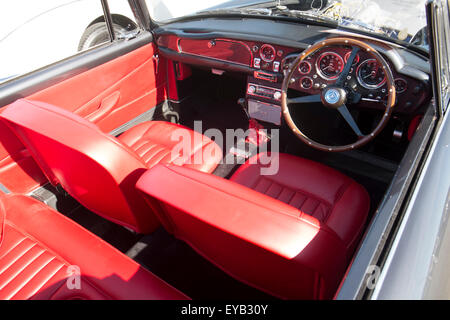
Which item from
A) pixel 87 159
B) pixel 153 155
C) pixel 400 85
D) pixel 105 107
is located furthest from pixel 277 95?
pixel 87 159

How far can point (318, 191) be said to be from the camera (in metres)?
1.78

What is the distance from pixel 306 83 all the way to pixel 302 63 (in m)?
0.14

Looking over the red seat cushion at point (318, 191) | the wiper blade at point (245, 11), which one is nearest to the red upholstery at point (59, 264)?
the red seat cushion at point (318, 191)

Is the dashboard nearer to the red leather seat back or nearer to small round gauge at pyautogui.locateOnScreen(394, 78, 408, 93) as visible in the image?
small round gauge at pyautogui.locateOnScreen(394, 78, 408, 93)

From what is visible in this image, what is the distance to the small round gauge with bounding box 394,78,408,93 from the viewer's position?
1.76 metres

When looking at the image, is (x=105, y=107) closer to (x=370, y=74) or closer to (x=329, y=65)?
(x=329, y=65)

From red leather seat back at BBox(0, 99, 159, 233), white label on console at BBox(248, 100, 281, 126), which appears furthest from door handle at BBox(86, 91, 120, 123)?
white label on console at BBox(248, 100, 281, 126)

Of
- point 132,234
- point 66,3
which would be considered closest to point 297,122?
point 132,234

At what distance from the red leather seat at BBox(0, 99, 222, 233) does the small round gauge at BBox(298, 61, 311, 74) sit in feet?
3.78

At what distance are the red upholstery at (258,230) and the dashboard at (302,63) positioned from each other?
118 centimetres

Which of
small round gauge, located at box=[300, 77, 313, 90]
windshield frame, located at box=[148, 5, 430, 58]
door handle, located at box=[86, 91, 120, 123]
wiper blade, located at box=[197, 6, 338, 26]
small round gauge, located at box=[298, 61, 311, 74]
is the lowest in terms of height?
door handle, located at box=[86, 91, 120, 123]

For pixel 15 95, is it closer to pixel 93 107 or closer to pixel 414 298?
pixel 93 107

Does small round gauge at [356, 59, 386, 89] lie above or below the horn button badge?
above

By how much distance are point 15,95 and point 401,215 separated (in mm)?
1989
